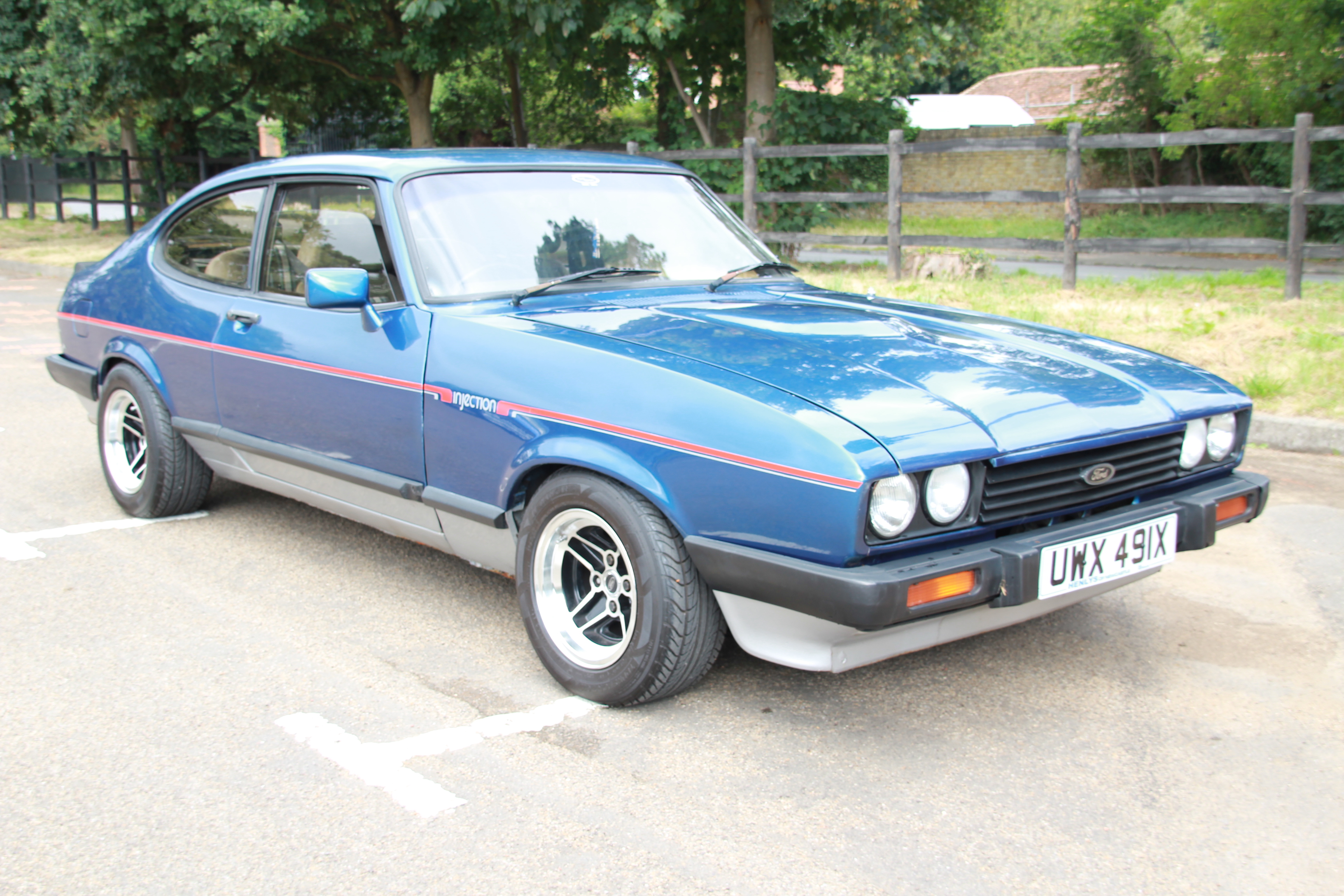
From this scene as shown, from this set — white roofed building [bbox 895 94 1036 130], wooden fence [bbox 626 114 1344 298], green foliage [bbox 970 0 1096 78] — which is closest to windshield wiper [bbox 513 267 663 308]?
wooden fence [bbox 626 114 1344 298]

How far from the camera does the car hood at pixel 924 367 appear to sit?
2779 mm

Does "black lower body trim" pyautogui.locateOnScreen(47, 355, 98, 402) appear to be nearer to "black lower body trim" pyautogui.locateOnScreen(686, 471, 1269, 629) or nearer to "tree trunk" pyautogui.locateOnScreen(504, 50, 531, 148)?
"black lower body trim" pyautogui.locateOnScreen(686, 471, 1269, 629)

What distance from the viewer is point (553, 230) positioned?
384 cm

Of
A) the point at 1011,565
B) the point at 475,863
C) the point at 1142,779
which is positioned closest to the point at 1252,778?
the point at 1142,779

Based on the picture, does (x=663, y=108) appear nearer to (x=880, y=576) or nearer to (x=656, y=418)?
(x=656, y=418)

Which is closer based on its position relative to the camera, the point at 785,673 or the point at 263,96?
the point at 785,673

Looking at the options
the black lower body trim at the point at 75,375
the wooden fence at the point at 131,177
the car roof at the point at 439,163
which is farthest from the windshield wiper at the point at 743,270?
the wooden fence at the point at 131,177

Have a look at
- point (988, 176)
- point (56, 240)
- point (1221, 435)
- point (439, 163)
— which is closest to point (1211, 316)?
point (1221, 435)

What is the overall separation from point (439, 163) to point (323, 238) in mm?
543

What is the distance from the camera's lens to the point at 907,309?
4.04 metres

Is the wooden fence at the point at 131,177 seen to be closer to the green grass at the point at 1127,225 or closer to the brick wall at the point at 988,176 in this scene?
the green grass at the point at 1127,225

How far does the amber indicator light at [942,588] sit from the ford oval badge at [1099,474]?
52 centimetres

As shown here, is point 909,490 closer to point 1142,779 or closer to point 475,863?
point 1142,779

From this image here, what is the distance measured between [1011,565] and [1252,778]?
81cm
